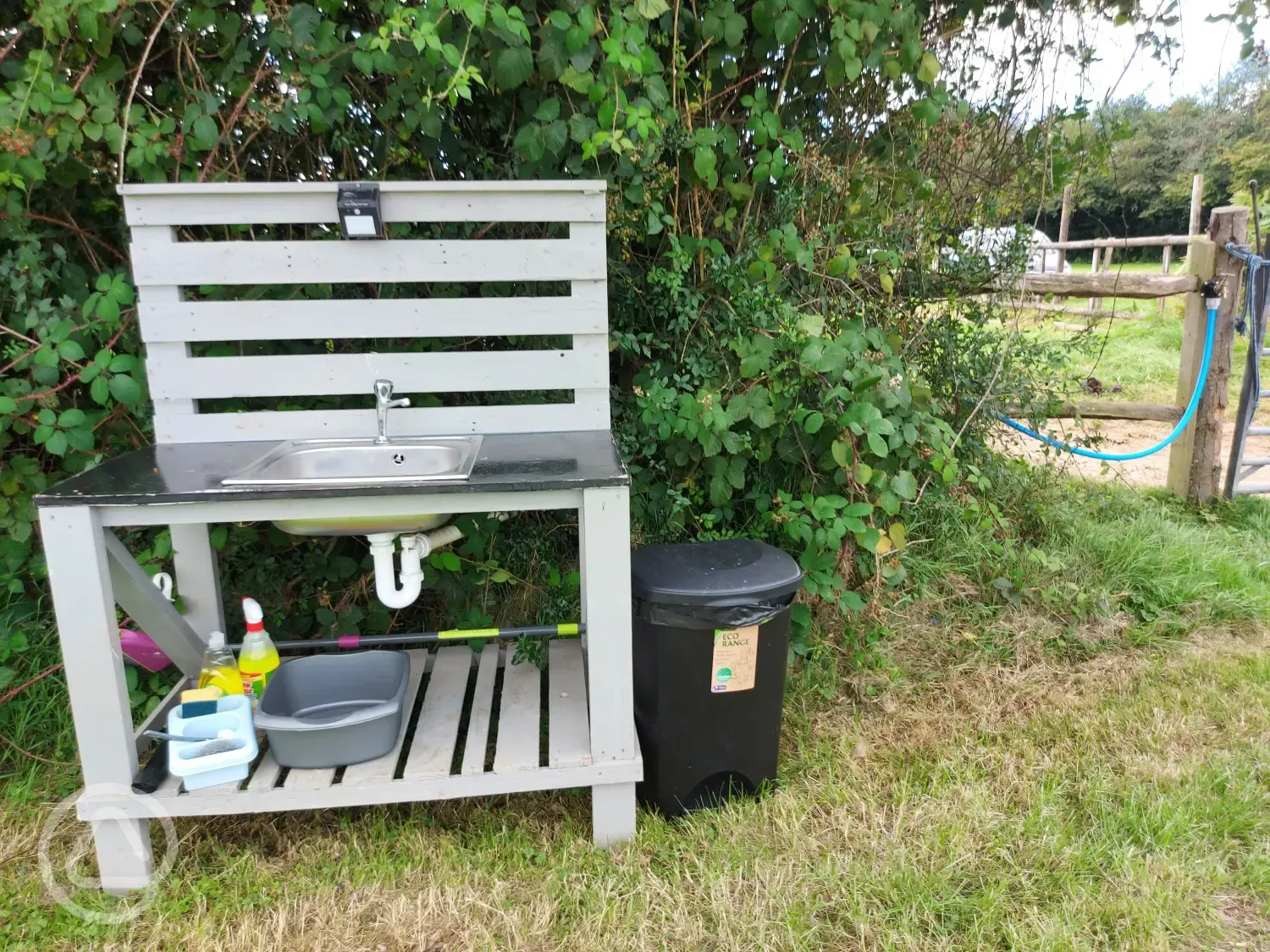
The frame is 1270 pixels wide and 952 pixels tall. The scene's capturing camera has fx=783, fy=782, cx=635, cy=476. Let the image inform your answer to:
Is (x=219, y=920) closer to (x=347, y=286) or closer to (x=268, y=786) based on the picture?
(x=268, y=786)

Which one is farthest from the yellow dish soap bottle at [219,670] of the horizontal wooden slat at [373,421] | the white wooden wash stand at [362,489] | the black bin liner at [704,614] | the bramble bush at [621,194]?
the black bin liner at [704,614]

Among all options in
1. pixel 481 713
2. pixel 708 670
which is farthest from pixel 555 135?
pixel 481 713

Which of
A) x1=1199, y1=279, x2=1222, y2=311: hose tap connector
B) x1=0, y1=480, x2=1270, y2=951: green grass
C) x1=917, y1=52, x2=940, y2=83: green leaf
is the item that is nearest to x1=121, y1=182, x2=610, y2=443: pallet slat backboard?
x1=0, y1=480, x2=1270, y2=951: green grass

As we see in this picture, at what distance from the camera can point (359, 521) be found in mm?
1925

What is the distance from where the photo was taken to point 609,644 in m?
1.88

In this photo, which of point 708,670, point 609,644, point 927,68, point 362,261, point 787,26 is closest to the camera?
point 609,644

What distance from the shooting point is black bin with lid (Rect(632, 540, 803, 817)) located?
198cm

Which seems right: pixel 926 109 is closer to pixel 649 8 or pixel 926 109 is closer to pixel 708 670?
pixel 649 8

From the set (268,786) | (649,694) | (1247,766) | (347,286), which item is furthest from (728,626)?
(347,286)

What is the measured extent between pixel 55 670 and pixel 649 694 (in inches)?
73.8

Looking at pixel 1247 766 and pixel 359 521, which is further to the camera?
pixel 1247 766

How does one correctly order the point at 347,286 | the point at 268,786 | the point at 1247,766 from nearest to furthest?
the point at 268,786
the point at 1247,766
the point at 347,286

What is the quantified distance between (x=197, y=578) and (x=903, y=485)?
86.4 inches

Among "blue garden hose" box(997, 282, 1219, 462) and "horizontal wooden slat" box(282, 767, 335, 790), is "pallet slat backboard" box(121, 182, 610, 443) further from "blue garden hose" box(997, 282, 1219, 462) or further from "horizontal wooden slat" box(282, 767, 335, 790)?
"blue garden hose" box(997, 282, 1219, 462)
